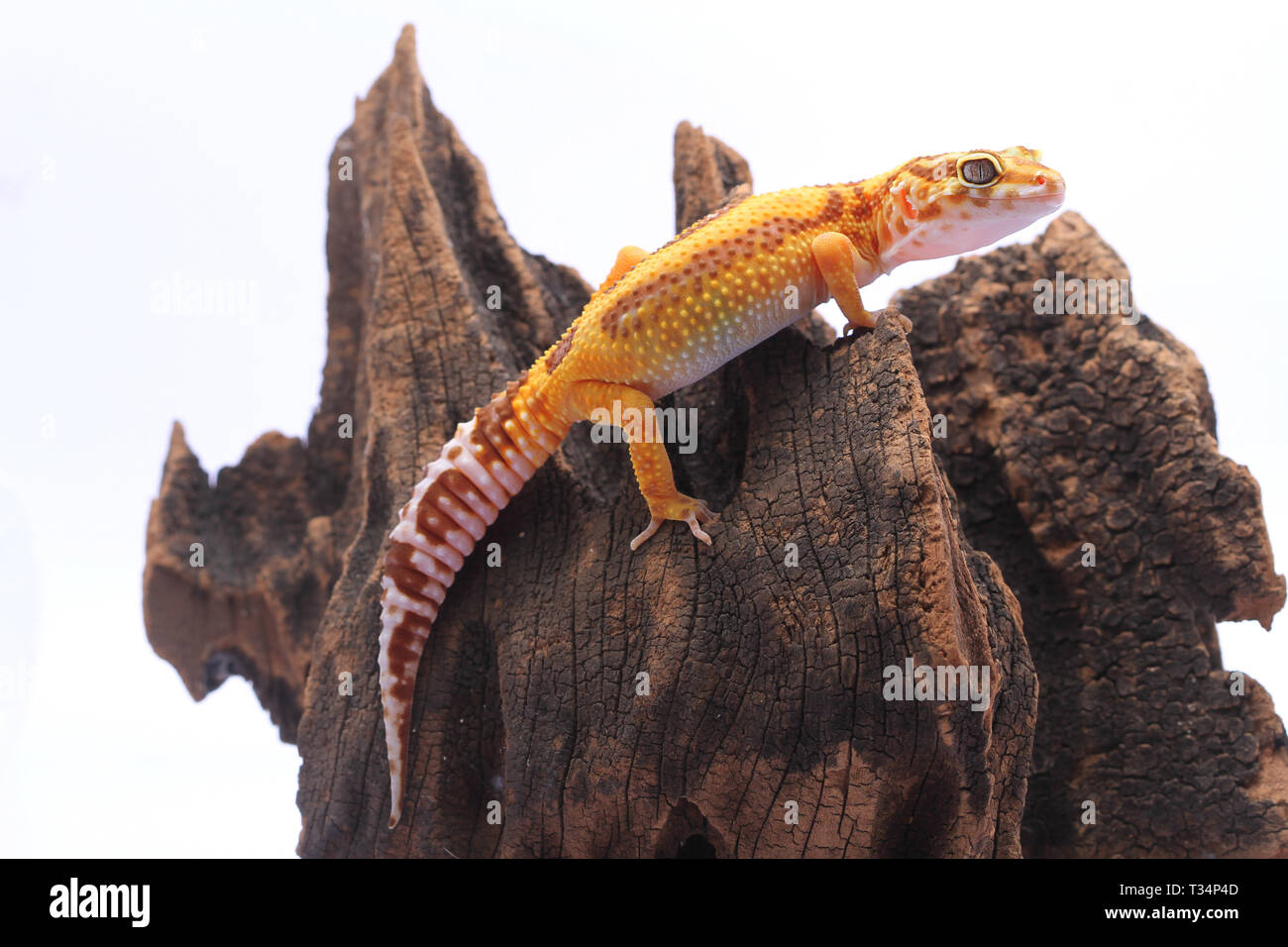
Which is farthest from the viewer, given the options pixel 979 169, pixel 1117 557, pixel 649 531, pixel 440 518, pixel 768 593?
pixel 1117 557

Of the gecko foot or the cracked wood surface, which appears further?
the cracked wood surface

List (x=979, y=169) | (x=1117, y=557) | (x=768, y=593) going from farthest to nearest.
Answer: (x=1117, y=557)
(x=979, y=169)
(x=768, y=593)

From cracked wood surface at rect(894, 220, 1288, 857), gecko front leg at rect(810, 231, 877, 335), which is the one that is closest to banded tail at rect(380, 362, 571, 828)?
gecko front leg at rect(810, 231, 877, 335)

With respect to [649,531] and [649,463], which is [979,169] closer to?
[649,463]

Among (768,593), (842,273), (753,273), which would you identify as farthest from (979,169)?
(768,593)

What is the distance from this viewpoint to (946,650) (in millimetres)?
3176

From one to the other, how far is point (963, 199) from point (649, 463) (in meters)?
1.70

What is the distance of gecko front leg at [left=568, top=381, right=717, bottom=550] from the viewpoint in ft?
12.6

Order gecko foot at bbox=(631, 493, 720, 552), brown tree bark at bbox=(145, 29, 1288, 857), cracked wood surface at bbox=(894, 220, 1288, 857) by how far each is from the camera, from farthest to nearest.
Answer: cracked wood surface at bbox=(894, 220, 1288, 857)
gecko foot at bbox=(631, 493, 720, 552)
brown tree bark at bbox=(145, 29, 1288, 857)

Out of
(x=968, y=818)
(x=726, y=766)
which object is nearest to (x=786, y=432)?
(x=726, y=766)

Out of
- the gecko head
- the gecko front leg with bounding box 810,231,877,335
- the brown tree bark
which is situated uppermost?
the gecko head

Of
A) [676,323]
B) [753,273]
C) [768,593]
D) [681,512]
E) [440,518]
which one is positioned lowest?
[768,593]

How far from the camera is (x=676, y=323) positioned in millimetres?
3836

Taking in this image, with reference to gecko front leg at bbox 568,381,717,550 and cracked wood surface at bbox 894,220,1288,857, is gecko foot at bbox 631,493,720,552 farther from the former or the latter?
cracked wood surface at bbox 894,220,1288,857
